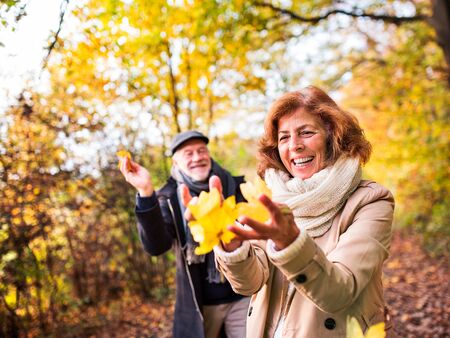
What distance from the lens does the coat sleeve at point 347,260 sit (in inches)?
42.3

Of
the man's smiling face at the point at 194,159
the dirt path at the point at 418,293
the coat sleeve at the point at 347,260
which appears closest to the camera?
the coat sleeve at the point at 347,260

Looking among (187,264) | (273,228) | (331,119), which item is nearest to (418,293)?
(187,264)

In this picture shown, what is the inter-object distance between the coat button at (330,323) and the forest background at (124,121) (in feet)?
7.05

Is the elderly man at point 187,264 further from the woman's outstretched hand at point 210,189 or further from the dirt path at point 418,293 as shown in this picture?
the dirt path at point 418,293

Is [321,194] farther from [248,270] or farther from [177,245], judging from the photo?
[177,245]

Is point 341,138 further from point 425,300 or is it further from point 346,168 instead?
point 425,300

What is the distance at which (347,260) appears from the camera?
1.22 meters

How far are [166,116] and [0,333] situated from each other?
3.13 m

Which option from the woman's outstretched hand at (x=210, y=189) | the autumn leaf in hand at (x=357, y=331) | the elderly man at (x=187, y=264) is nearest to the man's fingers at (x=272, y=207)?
the woman's outstretched hand at (x=210, y=189)

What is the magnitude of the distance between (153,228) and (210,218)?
5.75 feet

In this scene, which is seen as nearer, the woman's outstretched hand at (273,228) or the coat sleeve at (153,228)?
the woman's outstretched hand at (273,228)

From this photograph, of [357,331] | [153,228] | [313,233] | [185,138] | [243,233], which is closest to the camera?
[357,331]

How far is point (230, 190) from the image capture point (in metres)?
2.92

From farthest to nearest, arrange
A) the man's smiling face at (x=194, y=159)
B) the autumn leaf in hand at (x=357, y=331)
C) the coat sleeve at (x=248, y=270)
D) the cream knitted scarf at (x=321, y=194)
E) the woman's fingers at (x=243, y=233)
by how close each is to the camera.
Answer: the man's smiling face at (x=194, y=159)
the cream knitted scarf at (x=321, y=194)
the coat sleeve at (x=248, y=270)
the woman's fingers at (x=243, y=233)
the autumn leaf in hand at (x=357, y=331)
